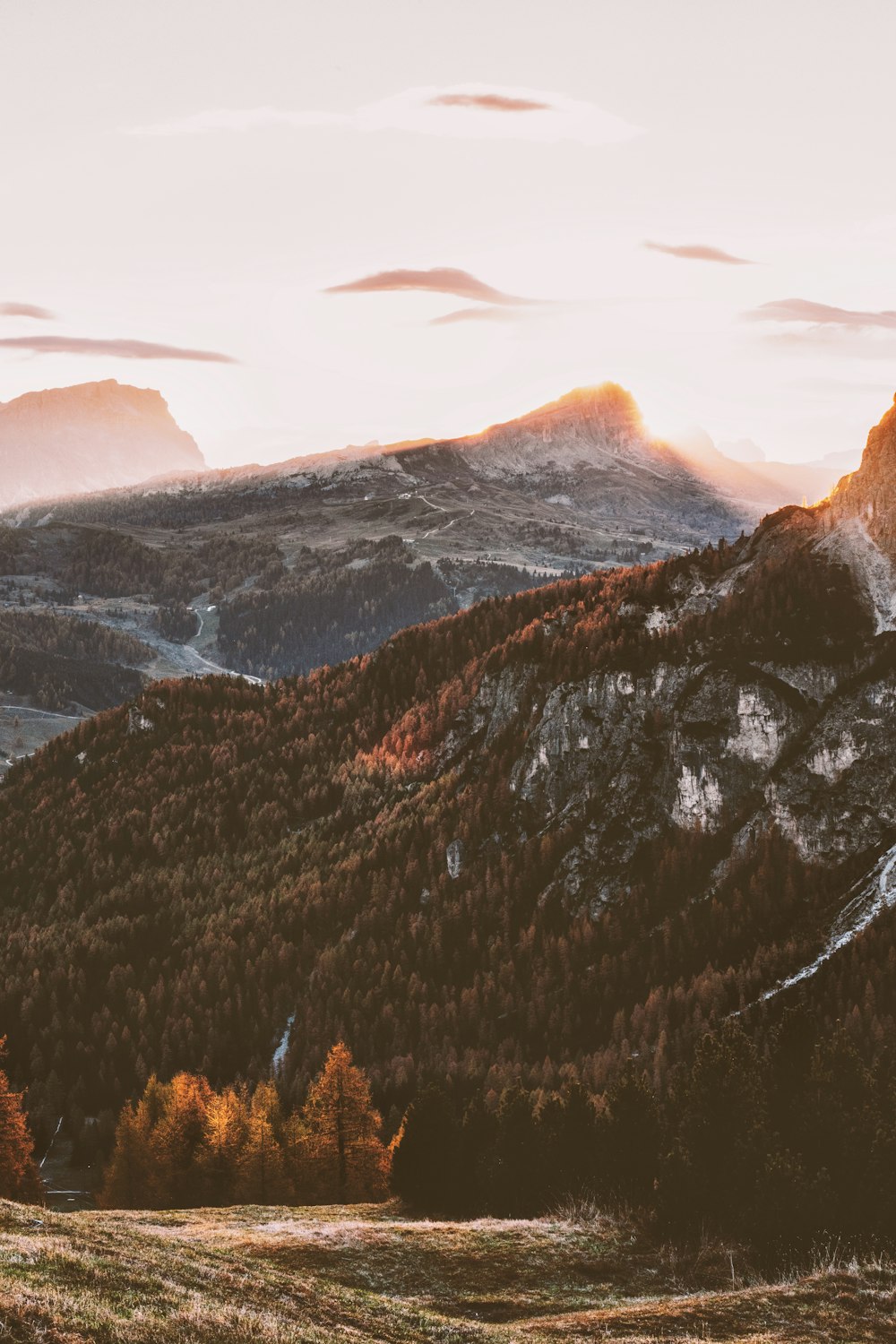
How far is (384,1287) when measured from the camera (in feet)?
244

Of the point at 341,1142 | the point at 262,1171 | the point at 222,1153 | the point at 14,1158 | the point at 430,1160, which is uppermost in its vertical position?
the point at 430,1160

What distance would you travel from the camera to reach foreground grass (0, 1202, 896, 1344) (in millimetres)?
53375

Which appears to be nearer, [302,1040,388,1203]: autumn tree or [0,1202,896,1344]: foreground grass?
[0,1202,896,1344]: foreground grass

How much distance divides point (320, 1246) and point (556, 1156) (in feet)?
78.1

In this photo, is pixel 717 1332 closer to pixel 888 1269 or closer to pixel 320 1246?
pixel 888 1269

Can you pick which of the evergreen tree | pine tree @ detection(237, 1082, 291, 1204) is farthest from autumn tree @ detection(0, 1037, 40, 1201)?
the evergreen tree

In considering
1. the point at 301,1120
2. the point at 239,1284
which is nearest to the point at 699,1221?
the point at 239,1284

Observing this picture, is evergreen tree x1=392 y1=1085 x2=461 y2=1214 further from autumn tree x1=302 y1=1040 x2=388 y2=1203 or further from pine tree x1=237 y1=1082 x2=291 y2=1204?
pine tree x1=237 y1=1082 x2=291 y2=1204

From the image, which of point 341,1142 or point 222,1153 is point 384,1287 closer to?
point 341,1142

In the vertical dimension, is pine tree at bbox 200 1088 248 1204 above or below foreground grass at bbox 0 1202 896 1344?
below

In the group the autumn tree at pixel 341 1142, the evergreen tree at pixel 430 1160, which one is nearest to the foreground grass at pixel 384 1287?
the evergreen tree at pixel 430 1160

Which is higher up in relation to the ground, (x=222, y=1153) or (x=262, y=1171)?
(x=222, y=1153)

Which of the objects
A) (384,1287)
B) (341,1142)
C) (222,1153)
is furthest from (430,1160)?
(222,1153)

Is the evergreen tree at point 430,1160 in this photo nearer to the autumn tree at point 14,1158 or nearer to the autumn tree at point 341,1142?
the autumn tree at point 341,1142
